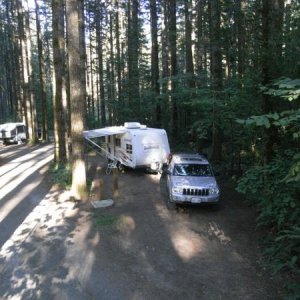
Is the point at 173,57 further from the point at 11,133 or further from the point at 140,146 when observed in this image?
the point at 11,133

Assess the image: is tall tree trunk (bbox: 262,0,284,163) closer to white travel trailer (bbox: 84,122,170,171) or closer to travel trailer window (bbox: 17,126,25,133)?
white travel trailer (bbox: 84,122,170,171)

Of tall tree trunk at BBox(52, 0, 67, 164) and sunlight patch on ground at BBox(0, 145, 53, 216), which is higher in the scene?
tall tree trunk at BBox(52, 0, 67, 164)

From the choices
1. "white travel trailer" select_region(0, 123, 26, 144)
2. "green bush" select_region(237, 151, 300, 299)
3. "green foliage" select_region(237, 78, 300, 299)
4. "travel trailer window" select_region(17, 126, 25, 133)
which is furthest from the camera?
"travel trailer window" select_region(17, 126, 25, 133)

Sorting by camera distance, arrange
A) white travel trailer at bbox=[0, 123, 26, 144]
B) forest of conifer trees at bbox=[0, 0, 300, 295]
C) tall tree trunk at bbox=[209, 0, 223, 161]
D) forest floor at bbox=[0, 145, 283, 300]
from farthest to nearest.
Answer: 1. white travel trailer at bbox=[0, 123, 26, 144]
2. tall tree trunk at bbox=[209, 0, 223, 161]
3. forest of conifer trees at bbox=[0, 0, 300, 295]
4. forest floor at bbox=[0, 145, 283, 300]

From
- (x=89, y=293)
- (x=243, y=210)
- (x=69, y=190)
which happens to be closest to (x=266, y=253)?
(x=243, y=210)

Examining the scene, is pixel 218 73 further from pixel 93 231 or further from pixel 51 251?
pixel 51 251

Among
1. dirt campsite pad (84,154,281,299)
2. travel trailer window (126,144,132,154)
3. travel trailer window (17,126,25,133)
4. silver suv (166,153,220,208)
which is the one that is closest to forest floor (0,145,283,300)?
dirt campsite pad (84,154,281,299)

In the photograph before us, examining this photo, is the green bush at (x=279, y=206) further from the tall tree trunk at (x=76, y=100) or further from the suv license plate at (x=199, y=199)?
the tall tree trunk at (x=76, y=100)

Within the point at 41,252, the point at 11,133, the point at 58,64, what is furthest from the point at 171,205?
the point at 11,133

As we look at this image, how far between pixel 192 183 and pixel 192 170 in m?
1.01

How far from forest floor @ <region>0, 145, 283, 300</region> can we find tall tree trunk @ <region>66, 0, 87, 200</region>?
2.63 ft

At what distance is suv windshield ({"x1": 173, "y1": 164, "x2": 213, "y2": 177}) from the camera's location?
469 inches

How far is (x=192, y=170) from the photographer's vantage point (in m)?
12.1

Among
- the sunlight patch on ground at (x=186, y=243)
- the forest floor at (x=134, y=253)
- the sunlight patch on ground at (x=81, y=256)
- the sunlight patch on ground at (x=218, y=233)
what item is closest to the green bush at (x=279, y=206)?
the forest floor at (x=134, y=253)
